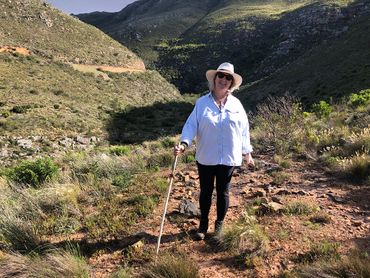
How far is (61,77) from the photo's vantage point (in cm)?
4506

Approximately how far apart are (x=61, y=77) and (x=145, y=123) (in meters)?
11.6

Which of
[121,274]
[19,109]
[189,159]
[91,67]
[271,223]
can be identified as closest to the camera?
[121,274]

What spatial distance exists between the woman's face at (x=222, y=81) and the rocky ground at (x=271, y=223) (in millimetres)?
1775

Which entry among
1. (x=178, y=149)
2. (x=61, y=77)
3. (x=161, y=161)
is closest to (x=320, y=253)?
(x=178, y=149)

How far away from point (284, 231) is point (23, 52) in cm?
4709

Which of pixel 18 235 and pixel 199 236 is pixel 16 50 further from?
pixel 199 236

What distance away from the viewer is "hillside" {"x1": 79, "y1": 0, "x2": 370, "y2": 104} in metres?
60.6

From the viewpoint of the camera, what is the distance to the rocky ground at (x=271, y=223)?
429 centimetres

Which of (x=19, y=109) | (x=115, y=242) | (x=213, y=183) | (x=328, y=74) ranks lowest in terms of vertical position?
(x=115, y=242)

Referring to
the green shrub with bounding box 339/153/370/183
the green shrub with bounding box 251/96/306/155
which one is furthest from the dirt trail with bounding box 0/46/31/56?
the green shrub with bounding box 339/153/370/183

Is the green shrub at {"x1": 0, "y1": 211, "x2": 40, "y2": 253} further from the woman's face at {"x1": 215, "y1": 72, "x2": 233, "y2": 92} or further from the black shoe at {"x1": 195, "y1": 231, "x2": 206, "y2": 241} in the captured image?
the woman's face at {"x1": 215, "y1": 72, "x2": 233, "y2": 92}

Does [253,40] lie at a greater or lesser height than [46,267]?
greater

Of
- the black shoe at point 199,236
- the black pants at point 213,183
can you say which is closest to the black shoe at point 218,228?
the black pants at point 213,183

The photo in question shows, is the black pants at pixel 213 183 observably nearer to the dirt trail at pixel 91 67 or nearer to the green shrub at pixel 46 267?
the green shrub at pixel 46 267
